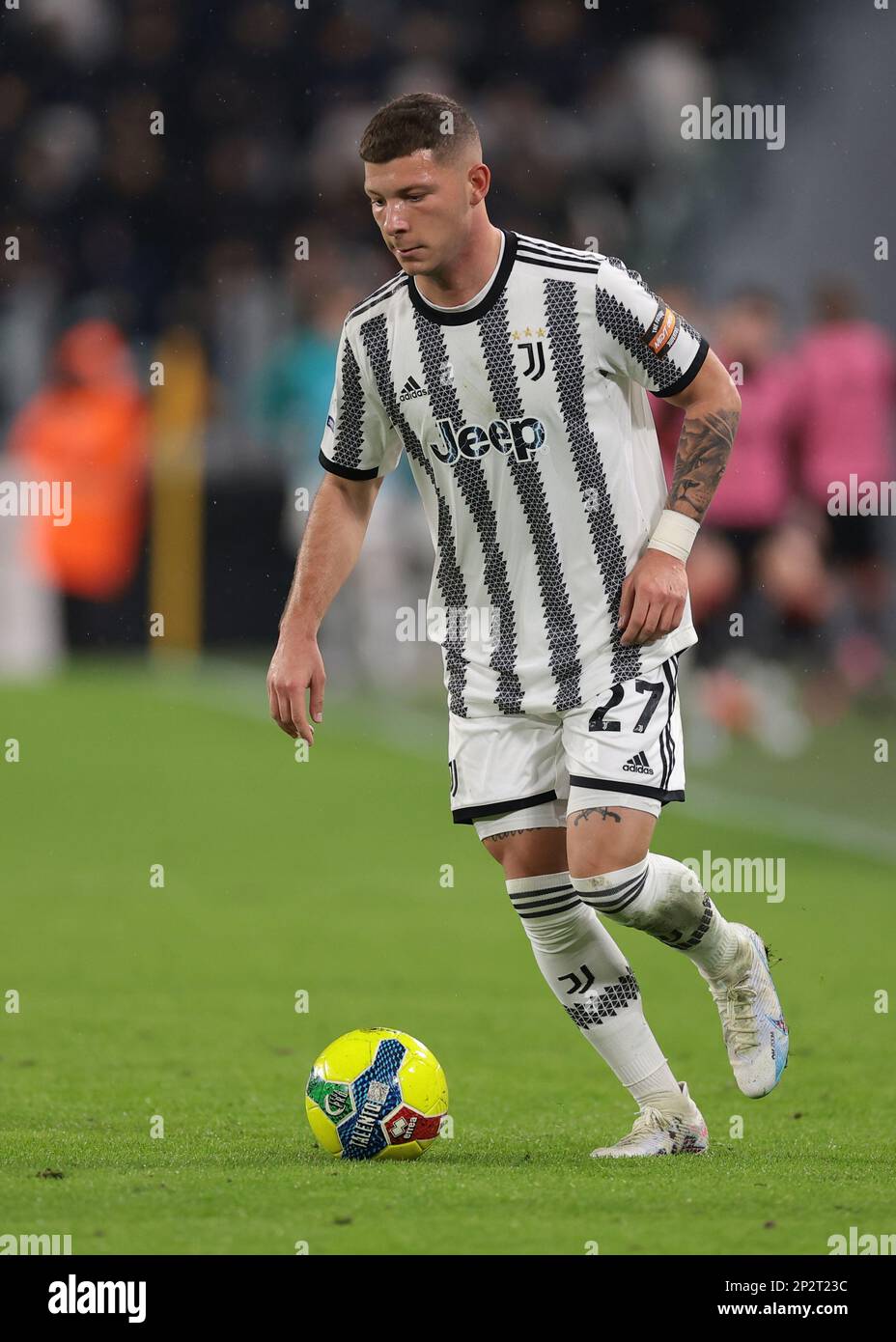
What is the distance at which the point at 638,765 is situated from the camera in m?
4.70

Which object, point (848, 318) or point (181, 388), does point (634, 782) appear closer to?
point (848, 318)

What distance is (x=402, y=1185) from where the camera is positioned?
14.6 ft

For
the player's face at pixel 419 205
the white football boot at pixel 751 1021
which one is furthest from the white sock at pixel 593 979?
the player's face at pixel 419 205

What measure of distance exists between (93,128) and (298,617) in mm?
15744

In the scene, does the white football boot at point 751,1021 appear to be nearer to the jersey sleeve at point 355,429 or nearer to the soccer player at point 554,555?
the soccer player at point 554,555

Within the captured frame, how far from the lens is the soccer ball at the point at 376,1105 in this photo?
15.8 feet

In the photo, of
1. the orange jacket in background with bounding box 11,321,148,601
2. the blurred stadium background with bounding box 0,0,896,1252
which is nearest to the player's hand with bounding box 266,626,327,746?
the blurred stadium background with bounding box 0,0,896,1252

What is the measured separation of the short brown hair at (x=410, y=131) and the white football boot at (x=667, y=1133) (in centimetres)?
213

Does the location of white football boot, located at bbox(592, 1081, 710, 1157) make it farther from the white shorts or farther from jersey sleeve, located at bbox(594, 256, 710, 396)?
jersey sleeve, located at bbox(594, 256, 710, 396)

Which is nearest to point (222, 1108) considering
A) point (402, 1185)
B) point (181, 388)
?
point (402, 1185)

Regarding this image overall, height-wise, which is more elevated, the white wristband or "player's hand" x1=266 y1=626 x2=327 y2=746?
the white wristband

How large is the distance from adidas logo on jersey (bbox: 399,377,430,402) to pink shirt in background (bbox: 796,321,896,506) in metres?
9.02

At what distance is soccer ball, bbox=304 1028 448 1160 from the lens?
483cm

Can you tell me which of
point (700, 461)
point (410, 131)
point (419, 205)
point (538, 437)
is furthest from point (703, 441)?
point (410, 131)
